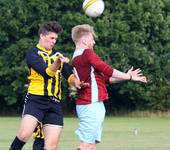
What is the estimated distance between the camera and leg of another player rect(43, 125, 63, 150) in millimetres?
9102

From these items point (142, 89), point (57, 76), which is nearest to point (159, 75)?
point (142, 89)

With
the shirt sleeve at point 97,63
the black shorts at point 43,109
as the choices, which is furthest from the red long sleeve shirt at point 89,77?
the black shorts at point 43,109

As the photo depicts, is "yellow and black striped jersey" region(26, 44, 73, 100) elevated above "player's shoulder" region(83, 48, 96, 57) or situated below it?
below

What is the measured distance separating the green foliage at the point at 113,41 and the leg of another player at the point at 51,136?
91.3 ft

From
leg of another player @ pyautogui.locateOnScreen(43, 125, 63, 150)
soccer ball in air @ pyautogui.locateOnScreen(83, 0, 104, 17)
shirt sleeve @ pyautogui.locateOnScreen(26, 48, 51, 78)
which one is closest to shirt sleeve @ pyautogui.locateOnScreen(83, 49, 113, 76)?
shirt sleeve @ pyautogui.locateOnScreen(26, 48, 51, 78)

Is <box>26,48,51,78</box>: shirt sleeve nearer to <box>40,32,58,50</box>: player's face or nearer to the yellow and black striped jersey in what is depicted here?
the yellow and black striped jersey

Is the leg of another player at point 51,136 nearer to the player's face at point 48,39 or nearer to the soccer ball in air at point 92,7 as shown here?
the player's face at point 48,39

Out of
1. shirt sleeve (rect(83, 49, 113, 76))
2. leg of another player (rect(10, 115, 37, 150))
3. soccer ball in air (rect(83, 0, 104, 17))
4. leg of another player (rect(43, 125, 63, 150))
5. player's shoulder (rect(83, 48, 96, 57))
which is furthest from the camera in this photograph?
soccer ball in air (rect(83, 0, 104, 17))

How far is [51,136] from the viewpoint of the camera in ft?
30.0

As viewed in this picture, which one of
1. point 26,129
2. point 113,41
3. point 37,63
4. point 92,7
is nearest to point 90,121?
point 26,129

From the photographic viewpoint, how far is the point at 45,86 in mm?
9102

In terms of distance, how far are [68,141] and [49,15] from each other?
22592 millimetres

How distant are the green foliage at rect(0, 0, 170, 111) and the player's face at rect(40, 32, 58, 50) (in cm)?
2785

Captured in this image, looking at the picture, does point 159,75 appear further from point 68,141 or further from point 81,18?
point 68,141
